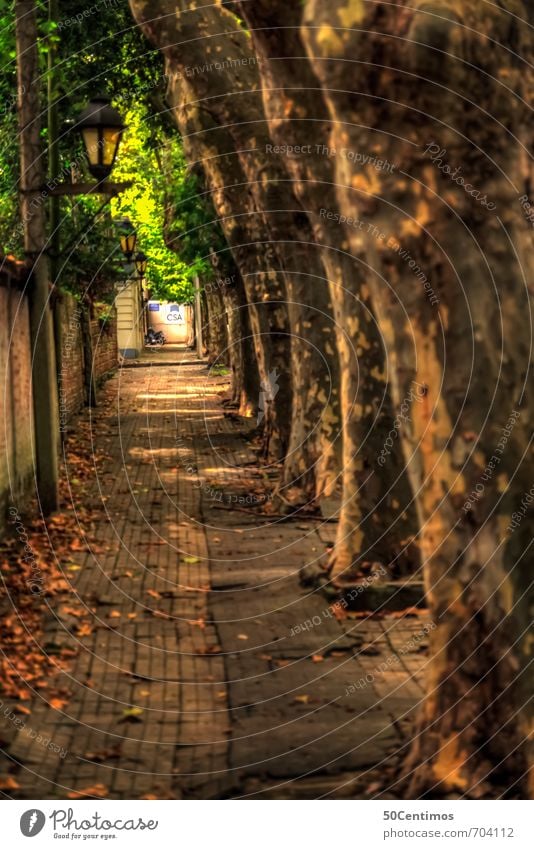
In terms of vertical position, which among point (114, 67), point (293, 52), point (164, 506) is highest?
point (114, 67)

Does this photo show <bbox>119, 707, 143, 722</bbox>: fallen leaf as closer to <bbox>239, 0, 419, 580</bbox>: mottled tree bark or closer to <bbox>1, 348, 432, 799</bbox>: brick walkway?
<bbox>1, 348, 432, 799</bbox>: brick walkway

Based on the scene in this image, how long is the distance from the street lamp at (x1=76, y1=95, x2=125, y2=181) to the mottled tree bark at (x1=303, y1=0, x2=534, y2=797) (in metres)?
9.12

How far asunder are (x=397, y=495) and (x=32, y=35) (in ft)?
22.2

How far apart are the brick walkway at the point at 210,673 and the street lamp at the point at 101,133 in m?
3.85

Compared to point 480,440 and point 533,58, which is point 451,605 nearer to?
point 480,440

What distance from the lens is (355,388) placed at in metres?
12.4

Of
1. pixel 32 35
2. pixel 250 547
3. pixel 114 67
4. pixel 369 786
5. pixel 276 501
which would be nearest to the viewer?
pixel 369 786

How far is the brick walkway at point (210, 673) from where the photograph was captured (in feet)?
23.4

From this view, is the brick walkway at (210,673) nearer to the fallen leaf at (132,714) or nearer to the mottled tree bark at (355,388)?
the fallen leaf at (132,714)

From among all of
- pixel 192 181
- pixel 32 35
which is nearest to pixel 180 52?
pixel 32 35

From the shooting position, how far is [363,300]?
1214cm

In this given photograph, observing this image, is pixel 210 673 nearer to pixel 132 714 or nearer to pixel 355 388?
pixel 132 714

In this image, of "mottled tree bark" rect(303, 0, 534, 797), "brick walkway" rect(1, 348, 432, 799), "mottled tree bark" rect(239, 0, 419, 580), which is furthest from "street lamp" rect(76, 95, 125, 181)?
"mottled tree bark" rect(303, 0, 534, 797)

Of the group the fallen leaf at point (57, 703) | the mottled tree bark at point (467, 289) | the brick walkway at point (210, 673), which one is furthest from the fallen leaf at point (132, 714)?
the mottled tree bark at point (467, 289)
